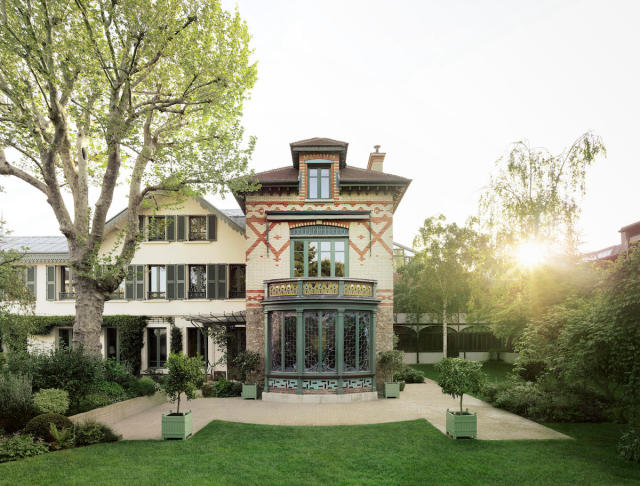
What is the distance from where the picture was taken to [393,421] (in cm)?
1267

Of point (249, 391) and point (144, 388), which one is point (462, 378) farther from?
point (144, 388)

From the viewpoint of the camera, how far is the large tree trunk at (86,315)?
14.3 meters

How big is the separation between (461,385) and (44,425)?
1000 centimetres

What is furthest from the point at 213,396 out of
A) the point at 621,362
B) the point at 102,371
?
the point at 621,362

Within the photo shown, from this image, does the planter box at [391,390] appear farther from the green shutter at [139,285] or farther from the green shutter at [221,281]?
the green shutter at [139,285]

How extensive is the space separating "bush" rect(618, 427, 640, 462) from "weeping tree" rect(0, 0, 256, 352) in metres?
13.0

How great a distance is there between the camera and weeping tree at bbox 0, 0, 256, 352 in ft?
41.1

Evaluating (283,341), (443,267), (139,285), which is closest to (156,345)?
(139,285)

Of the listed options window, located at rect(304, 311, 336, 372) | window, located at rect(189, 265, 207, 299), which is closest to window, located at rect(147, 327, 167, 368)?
window, located at rect(189, 265, 207, 299)

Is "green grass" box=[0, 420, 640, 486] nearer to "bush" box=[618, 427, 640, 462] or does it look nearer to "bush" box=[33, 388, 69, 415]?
"bush" box=[618, 427, 640, 462]

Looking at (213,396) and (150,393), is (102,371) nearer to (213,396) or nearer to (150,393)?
(150,393)

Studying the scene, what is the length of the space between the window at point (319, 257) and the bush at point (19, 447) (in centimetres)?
1054

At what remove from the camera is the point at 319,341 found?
634 inches

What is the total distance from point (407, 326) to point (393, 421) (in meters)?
19.2
